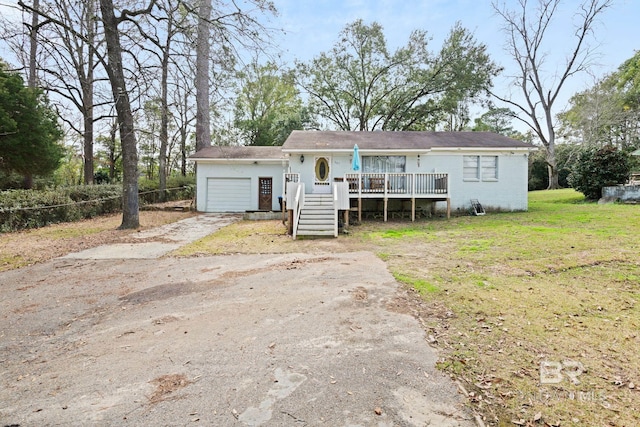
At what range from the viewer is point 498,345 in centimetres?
345

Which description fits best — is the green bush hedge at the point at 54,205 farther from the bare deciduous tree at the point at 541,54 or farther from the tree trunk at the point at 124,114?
the bare deciduous tree at the point at 541,54

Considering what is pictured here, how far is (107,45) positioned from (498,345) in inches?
563

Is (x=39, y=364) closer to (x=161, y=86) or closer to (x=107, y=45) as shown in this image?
(x=161, y=86)

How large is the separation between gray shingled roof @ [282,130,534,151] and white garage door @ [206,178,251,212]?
13.5ft

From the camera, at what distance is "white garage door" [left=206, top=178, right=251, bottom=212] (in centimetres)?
1875

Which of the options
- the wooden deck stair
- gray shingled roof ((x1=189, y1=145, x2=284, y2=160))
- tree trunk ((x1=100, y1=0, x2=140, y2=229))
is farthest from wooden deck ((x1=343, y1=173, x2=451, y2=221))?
tree trunk ((x1=100, y1=0, x2=140, y2=229))

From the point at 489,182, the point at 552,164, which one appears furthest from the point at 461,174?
the point at 552,164

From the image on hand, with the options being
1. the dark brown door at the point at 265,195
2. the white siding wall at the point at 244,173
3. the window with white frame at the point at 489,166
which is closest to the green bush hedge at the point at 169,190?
the white siding wall at the point at 244,173

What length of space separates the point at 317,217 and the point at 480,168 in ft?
29.6

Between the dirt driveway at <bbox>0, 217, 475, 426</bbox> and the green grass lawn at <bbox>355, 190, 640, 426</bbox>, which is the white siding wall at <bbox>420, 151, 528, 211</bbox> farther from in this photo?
the dirt driveway at <bbox>0, 217, 475, 426</bbox>

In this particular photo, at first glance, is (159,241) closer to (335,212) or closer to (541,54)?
(335,212)

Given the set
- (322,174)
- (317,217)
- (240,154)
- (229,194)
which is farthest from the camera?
(240,154)

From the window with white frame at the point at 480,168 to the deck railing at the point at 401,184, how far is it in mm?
2272

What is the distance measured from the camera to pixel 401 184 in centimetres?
1430
